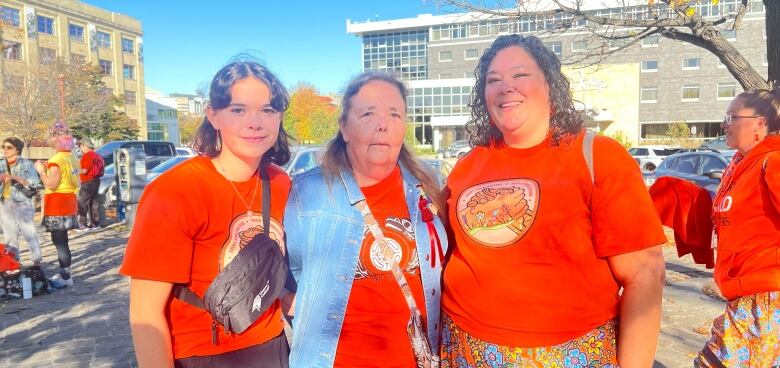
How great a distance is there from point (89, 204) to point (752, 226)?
12632mm

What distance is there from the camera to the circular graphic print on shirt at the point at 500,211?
6.27 feet

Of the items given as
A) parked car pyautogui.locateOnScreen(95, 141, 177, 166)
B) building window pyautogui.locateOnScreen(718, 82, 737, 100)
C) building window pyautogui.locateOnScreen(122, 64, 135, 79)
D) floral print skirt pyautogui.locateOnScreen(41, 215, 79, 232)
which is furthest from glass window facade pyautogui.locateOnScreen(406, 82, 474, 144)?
floral print skirt pyautogui.locateOnScreen(41, 215, 79, 232)

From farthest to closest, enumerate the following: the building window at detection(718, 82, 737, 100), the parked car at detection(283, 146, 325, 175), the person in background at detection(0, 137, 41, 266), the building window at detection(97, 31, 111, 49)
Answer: the building window at detection(97, 31, 111, 49) < the building window at detection(718, 82, 737, 100) < the parked car at detection(283, 146, 325, 175) < the person in background at detection(0, 137, 41, 266)

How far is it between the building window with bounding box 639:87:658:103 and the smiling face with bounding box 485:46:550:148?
2125 inches

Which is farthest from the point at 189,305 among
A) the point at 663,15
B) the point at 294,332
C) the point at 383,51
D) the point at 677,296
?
the point at 383,51

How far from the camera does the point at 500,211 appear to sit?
1954mm

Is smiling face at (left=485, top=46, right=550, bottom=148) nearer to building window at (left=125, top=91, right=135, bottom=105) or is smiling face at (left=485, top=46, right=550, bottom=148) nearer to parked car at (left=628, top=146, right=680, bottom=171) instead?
parked car at (left=628, top=146, right=680, bottom=171)

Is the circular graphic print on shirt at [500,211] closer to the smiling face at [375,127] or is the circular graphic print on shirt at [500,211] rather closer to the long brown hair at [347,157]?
the long brown hair at [347,157]

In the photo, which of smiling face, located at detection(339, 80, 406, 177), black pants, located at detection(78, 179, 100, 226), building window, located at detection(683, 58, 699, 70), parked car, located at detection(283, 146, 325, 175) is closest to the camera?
smiling face, located at detection(339, 80, 406, 177)

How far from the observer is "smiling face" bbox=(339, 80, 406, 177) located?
2.22 m

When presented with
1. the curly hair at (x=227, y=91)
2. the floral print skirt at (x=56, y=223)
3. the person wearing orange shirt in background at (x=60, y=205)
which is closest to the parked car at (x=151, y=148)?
the person wearing orange shirt in background at (x=60, y=205)

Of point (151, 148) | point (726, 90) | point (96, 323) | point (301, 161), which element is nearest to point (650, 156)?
point (301, 161)

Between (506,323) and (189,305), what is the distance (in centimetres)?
123

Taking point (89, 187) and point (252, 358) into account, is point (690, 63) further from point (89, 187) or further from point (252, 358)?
point (252, 358)
